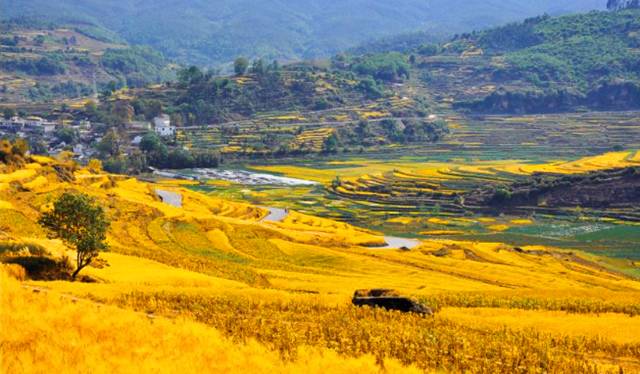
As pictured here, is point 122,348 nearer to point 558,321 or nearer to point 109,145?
point 558,321

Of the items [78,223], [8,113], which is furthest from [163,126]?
[78,223]

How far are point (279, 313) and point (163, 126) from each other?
115833 millimetres

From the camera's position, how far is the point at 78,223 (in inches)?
1195

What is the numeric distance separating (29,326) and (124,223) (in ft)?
105

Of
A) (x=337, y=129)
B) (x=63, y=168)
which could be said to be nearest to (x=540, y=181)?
(x=63, y=168)

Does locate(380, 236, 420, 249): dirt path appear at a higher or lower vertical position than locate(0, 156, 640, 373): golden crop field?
lower

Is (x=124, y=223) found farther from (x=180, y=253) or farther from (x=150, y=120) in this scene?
(x=150, y=120)

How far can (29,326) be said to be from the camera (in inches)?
736

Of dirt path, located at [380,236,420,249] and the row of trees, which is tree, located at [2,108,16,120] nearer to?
the row of trees

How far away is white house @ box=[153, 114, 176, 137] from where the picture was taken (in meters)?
133

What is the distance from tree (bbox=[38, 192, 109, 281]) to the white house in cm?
10270

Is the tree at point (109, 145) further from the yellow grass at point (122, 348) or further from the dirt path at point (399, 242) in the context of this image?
the yellow grass at point (122, 348)

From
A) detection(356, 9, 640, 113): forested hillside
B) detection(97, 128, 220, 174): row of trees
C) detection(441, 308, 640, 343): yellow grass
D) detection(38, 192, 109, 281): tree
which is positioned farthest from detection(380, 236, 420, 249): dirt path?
detection(356, 9, 640, 113): forested hillside

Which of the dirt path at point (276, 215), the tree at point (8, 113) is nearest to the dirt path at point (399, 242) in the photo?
the dirt path at point (276, 215)
